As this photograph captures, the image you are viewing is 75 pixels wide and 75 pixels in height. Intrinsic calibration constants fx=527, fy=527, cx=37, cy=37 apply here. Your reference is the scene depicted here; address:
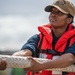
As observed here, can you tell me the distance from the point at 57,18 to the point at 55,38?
0.74ft

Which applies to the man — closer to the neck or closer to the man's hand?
the neck

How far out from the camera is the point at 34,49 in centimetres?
571

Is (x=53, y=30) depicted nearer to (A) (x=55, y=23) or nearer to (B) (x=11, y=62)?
(A) (x=55, y=23)

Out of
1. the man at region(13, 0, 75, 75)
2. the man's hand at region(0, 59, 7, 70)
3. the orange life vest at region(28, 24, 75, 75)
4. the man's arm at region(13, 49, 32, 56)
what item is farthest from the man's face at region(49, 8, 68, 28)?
the man's hand at region(0, 59, 7, 70)

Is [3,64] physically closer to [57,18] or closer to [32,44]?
[32,44]

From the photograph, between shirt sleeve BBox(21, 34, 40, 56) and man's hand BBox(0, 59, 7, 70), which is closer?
man's hand BBox(0, 59, 7, 70)

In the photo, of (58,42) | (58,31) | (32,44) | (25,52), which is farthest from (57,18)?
(25,52)

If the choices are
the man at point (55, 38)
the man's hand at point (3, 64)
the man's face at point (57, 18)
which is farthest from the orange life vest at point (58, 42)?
the man's hand at point (3, 64)

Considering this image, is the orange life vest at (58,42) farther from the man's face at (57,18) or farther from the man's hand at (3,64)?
the man's hand at (3,64)

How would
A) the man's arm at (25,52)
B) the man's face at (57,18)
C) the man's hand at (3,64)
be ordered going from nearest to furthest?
1. the man's hand at (3,64)
2. the man's arm at (25,52)
3. the man's face at (57,18)

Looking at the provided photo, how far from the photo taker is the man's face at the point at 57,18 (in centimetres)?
576

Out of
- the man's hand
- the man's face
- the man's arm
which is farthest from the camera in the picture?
the man's face

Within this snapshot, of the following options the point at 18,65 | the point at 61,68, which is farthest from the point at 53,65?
the point at 18,65

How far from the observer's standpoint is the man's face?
576 cm
